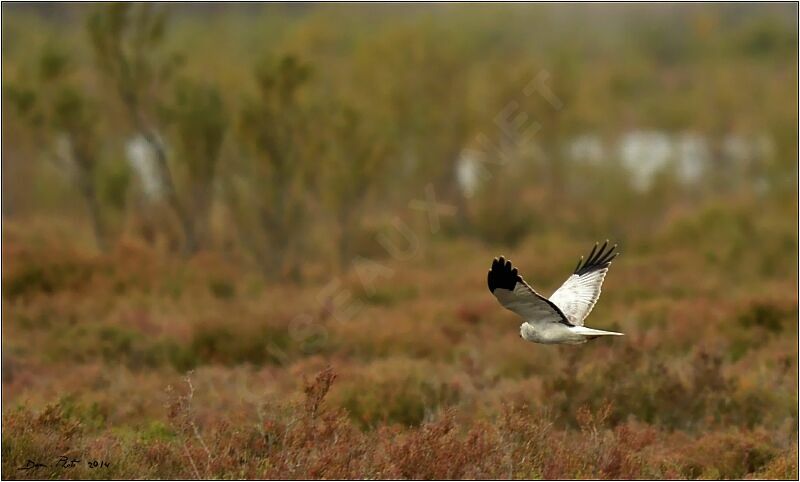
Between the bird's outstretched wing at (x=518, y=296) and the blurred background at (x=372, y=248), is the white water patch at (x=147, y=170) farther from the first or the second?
the bird's outstretched wing at (x=518, y=296)

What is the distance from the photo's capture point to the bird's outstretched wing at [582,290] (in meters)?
8.40

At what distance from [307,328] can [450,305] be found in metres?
2.47

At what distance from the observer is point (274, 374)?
1379cm

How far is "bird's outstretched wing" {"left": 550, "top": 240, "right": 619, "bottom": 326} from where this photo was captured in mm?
Answer: 8398

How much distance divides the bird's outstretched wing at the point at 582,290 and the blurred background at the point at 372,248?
115cm

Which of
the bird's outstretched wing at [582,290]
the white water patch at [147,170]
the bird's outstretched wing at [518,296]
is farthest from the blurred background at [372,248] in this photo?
the bird's outstretched wing at [518,296]

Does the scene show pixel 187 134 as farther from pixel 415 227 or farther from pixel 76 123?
pixel 415 227

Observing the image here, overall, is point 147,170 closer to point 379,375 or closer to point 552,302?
point 379,375

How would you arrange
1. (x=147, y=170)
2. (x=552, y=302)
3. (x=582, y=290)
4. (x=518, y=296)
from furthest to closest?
1. (x=147, y=170)
2. (x=582, y=290)
3. (x=552, y=302)
4. (x=518, y=296)

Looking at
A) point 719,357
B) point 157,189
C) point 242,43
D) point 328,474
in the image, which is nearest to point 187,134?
point 157,189

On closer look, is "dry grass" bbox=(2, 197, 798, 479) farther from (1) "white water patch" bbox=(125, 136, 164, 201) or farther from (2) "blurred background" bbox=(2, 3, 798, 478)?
(1) "white water patch" bbox=(125, 136, 164, 201)
